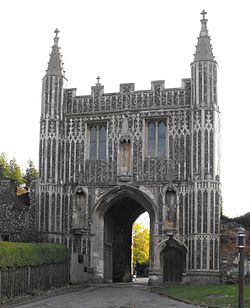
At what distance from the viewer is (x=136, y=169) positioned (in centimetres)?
3309

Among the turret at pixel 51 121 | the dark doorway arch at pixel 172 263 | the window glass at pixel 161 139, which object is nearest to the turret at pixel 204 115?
the window glass at pixel 161 139

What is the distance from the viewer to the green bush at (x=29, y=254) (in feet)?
77.2

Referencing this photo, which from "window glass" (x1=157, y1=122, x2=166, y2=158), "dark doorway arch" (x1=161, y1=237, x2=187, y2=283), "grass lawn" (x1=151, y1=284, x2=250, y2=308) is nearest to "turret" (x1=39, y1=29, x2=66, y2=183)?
"window glass" (x1=157, y1=122, x2=166, y2=158)

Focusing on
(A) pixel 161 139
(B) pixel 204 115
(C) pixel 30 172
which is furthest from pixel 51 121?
(C) pixel 30 172

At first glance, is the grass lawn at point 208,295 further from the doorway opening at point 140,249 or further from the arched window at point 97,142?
the doorway opening at point 140,249

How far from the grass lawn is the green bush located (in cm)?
501

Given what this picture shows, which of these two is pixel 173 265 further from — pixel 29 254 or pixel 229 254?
pixel 29 254

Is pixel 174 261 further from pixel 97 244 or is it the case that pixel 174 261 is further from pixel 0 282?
pixel 0 282

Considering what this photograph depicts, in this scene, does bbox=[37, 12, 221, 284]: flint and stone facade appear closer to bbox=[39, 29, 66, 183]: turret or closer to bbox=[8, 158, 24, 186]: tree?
bbox=[39, 29, 66, 183]: turret

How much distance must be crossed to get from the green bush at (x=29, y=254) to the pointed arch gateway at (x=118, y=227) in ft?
10.3

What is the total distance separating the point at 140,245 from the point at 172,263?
89.9ft

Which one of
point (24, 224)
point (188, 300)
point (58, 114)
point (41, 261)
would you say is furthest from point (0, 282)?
point (58, 114)

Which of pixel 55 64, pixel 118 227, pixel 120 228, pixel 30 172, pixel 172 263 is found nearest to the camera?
pixel 172 263

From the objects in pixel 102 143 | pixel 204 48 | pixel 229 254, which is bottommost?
pixel 229 254
